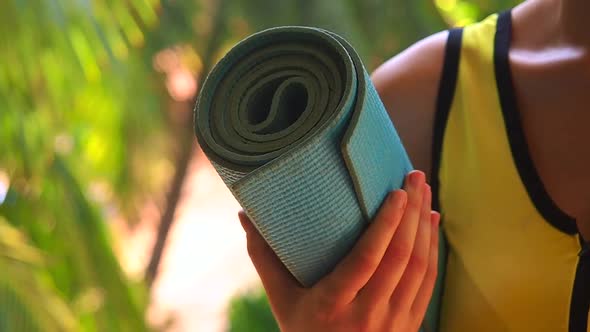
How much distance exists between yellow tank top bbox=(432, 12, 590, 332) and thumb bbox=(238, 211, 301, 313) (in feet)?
0.46

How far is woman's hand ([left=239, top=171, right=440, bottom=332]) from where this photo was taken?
35 cm

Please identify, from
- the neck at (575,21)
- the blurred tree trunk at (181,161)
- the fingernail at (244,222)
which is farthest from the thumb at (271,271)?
the blurred tree trunk at (181,161)

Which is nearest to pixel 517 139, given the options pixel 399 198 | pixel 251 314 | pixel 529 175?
pixel 529 175

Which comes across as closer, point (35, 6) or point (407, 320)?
point (407, 320)

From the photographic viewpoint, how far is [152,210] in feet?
4.89

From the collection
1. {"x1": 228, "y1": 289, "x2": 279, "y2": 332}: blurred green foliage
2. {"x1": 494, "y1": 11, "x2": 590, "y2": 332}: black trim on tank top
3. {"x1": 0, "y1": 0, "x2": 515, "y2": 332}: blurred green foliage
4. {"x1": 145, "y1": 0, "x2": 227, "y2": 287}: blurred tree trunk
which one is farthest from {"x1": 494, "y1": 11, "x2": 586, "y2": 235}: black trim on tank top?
{"x1": 145, "y1": 0, "x2": 227, "y2": 287}: blurred tree trunk

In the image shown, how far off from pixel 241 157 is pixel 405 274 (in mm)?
109

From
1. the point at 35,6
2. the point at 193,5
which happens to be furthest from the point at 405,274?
the point at 193,5

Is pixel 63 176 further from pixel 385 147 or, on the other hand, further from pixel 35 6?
pixel 385 147

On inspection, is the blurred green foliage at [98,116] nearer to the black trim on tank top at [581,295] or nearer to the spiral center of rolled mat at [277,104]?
the spiral center of rolled mat at [277,104]

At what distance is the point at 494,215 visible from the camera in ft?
1.51

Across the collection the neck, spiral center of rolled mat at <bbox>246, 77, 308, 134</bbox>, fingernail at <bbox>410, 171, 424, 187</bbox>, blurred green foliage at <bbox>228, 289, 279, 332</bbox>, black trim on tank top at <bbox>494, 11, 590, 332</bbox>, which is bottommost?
blurred green foliage at <bbox>228, 289, 279, 332</bbox>

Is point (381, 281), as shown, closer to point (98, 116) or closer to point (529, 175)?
point (529, 175)

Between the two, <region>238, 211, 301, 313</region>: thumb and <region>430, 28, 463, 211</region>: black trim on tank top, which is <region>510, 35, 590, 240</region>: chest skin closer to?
<region>430, 28, 463, 211</region>: black trim on tank top
